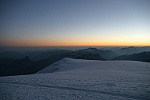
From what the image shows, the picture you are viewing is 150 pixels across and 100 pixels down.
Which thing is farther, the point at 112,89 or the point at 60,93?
the point at 112,89

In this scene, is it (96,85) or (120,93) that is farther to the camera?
(96,85)

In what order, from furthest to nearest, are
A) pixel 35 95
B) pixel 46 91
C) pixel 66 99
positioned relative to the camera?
pixel 46 91 < pixel 35 95 < pixel 66 99

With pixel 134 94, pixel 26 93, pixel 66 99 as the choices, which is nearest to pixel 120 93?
pixel 134 94

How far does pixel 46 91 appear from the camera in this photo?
5.80 meters

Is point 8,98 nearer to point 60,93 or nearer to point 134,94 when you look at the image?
point 60,93

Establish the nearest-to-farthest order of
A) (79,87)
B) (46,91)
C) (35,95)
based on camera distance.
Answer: (35,95) → (46,91) → (79,87)

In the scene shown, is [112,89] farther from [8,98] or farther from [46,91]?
[8,98]

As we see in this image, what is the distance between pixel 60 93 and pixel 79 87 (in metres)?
1.00

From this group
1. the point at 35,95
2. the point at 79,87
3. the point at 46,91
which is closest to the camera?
the point at 35,95

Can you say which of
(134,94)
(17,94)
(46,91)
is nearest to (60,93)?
(46,91)

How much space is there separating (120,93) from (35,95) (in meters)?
2.93

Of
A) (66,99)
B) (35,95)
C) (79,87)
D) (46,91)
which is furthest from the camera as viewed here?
(79,87)

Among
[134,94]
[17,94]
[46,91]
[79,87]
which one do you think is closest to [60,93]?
[46,91]

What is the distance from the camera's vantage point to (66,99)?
502 cm
